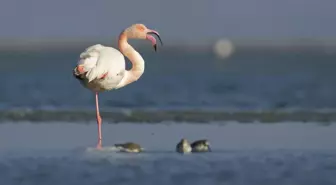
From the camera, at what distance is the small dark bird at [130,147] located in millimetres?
16438

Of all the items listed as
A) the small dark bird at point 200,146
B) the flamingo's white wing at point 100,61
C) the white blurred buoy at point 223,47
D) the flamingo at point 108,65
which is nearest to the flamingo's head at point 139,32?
the flamingo at point 108,65

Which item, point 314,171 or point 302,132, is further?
point 302,132

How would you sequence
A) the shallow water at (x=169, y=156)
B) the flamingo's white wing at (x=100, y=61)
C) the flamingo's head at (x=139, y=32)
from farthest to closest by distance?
the flamingo's head at (x=139, y=32) < the flamingo's white wing at (x=100, y=61) < the shallow water at (x=169, y=156)

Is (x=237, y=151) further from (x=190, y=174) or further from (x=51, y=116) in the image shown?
(x=51, y=116)

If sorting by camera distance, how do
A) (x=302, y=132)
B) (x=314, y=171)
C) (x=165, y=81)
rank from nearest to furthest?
1. (x=314, y=171)
2. (x=302, y=132)
3. (x=165, y=81)

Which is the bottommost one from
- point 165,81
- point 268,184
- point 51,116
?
point 268,184

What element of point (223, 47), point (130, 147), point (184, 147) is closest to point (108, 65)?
point (130, 147)

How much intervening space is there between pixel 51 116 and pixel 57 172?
6.93 metres

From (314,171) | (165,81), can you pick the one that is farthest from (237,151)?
(165,81)

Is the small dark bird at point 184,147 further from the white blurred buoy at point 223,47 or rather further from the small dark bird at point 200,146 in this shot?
the white blurred buoy at point 223,47

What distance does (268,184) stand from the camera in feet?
45.5

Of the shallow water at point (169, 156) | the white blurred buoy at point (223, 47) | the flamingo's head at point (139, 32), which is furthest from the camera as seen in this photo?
the white blurred buoy at point (223, 47)

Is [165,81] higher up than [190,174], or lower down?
higher up

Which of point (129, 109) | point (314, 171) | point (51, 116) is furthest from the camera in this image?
point (129, 109)
